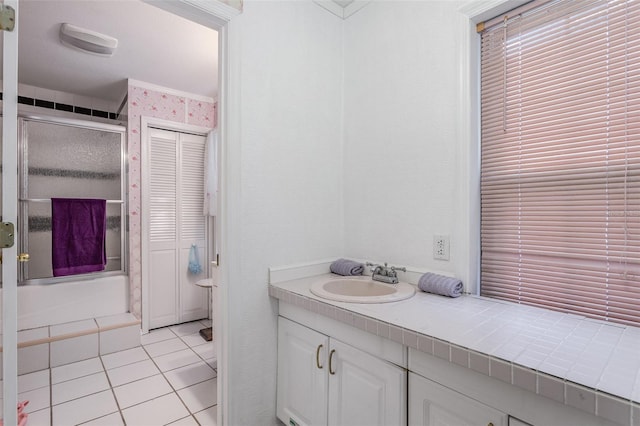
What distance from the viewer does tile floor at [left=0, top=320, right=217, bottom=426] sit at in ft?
6.24

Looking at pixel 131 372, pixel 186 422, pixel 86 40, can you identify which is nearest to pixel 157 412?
pixel 186 422

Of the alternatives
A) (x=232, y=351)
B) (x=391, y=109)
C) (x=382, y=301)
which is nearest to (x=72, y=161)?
(x=232, y=351)

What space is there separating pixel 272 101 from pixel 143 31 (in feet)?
4.94

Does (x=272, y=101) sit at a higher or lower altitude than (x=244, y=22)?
lower

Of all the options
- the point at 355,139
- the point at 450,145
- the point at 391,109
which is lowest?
the point at 450,145

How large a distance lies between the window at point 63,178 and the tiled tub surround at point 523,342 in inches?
107

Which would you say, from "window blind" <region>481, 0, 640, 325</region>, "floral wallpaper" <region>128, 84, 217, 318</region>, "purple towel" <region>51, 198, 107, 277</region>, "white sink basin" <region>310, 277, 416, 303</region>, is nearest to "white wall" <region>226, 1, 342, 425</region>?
"white sink basin" <region>310, 277, 416, 303</region>

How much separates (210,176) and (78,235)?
4.42 ft

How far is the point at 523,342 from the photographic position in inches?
37.2

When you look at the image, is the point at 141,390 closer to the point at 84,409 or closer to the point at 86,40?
the point at 84,409

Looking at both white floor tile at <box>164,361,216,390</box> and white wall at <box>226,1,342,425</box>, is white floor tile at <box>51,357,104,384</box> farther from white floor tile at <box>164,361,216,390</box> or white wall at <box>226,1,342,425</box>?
white wall at <box>226,1,342,425</box>

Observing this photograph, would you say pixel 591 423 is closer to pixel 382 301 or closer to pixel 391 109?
pixel 382 301

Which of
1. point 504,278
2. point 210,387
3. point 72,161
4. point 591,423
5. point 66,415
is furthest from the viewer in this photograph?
point 72,161

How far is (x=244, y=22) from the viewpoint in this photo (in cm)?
159
